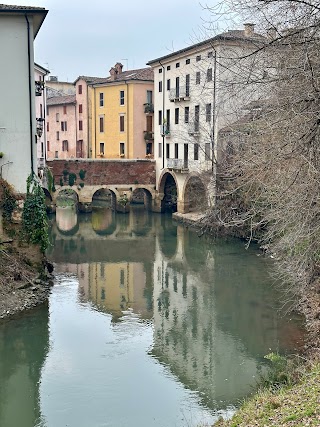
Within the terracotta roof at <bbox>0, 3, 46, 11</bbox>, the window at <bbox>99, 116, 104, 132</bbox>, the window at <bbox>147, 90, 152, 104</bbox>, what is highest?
the window at <bbox>147, 90, 152, 104</bbox>

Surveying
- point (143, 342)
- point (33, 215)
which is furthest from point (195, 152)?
point (143, 342)

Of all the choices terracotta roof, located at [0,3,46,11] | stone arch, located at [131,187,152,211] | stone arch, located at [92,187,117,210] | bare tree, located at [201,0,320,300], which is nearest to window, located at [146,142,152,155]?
stone arch, located at [131,187,152,211]

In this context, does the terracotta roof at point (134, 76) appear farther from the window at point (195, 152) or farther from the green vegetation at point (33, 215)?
the green vegetation at point (33, 215)

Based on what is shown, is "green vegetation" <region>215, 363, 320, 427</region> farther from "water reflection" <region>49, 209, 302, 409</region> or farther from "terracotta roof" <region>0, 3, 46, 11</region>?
"terracotta roof" <region>0, 3, 46, 11</region>

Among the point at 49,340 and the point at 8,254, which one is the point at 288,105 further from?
the point at 8,254

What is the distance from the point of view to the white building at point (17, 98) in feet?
60.0

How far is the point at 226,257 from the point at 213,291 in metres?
5.52

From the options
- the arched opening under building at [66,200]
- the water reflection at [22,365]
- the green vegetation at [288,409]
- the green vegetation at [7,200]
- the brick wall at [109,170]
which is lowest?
the water reflection at [22,365]

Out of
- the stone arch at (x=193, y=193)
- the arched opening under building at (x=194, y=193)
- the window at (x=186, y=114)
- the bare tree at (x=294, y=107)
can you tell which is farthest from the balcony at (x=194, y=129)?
the bare tree at (x=294, y=107)

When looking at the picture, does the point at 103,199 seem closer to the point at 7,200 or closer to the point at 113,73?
the point at 113,73

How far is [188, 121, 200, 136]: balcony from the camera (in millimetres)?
33031

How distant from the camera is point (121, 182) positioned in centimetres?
3978

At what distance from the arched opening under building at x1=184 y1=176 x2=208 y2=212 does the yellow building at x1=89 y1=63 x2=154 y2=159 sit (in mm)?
8313

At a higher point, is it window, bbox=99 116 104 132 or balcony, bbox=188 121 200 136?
window, bbox=99 116 104 132
